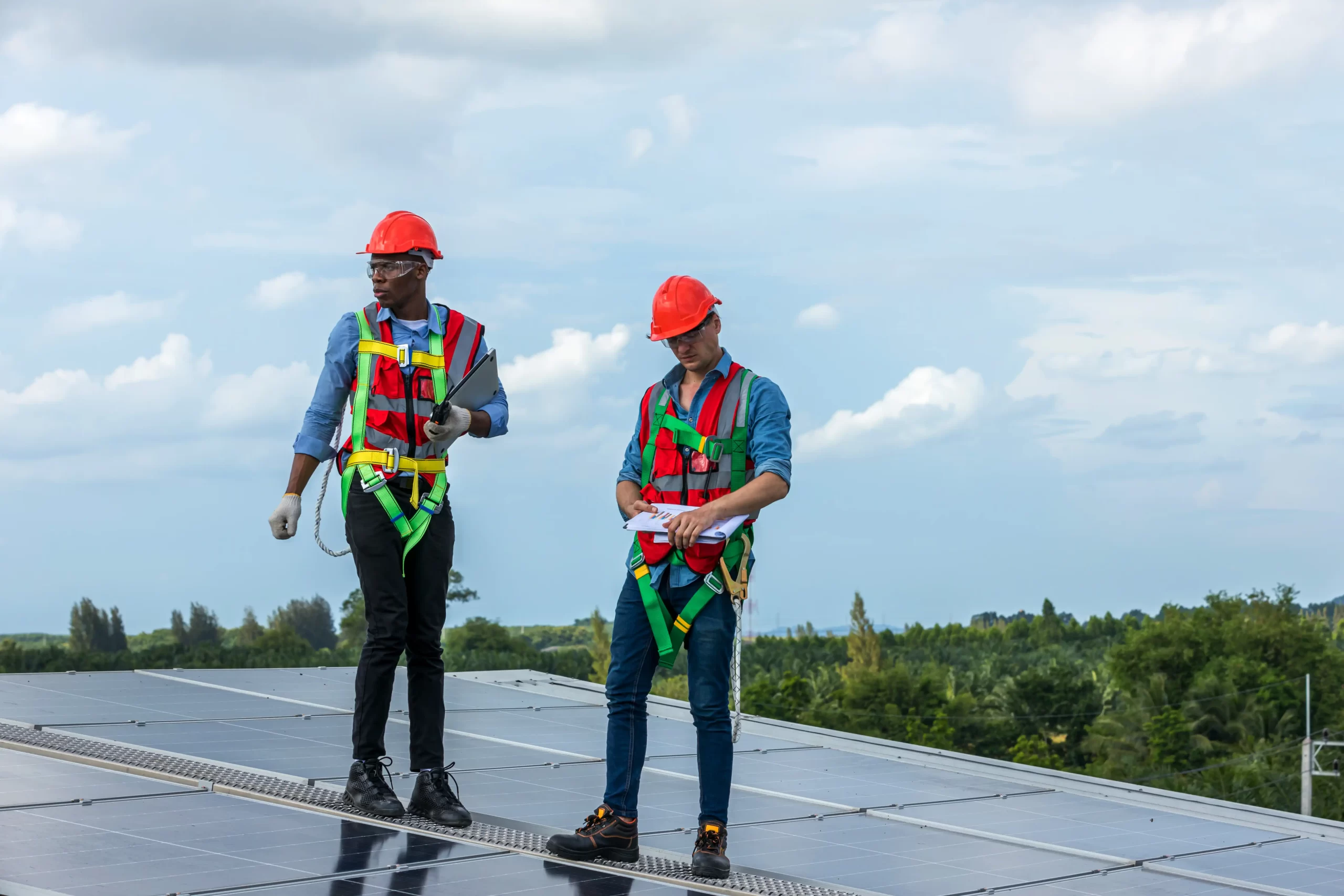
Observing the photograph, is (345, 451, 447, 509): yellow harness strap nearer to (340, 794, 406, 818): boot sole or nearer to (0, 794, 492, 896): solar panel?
(340, 794, 406, 818): boot sole

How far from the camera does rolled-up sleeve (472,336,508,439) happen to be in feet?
21.3

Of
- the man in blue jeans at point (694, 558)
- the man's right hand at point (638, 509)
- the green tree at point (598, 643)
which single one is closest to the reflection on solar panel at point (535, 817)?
the man in blue jeans at point (694, 558)

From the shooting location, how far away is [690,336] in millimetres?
5871

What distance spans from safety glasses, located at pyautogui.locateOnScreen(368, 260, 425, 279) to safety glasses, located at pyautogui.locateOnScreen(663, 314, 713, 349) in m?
1.18

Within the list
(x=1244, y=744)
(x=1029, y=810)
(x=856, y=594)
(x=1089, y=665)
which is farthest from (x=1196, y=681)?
(x=1029, y=810)

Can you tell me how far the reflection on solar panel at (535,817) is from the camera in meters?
5.36

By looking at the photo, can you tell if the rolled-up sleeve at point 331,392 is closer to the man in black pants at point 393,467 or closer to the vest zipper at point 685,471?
the man in black pants at point 393,467

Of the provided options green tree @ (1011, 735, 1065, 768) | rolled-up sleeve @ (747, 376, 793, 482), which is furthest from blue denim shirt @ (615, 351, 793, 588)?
green tree @ (1011, 735, 1065, 768)

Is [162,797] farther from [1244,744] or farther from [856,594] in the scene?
[856,594]

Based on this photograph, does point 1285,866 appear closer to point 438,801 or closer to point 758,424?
point 758,424

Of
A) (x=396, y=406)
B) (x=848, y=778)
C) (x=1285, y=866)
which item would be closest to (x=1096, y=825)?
(x=1285, y=866)

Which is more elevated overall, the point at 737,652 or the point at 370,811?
the point at 737,652

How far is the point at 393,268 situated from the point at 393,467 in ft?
2.70

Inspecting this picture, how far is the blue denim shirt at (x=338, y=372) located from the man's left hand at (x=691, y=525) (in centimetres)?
123
